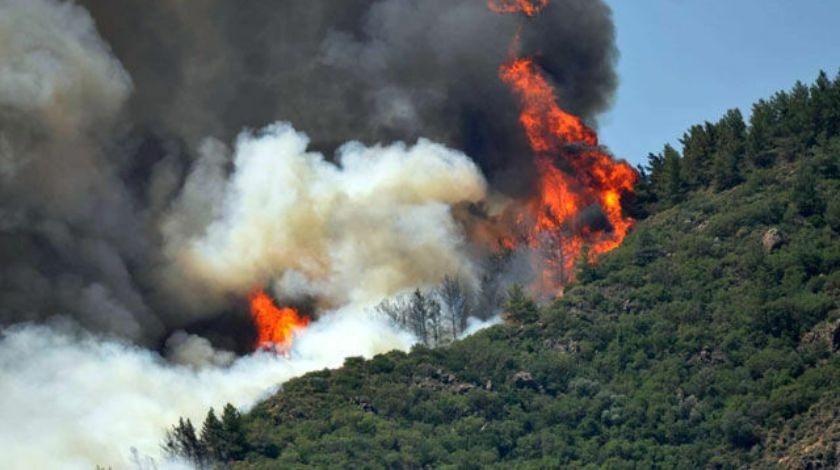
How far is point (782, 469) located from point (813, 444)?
3.47 meters

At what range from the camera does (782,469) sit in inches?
7825

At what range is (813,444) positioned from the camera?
19900 centimetres
